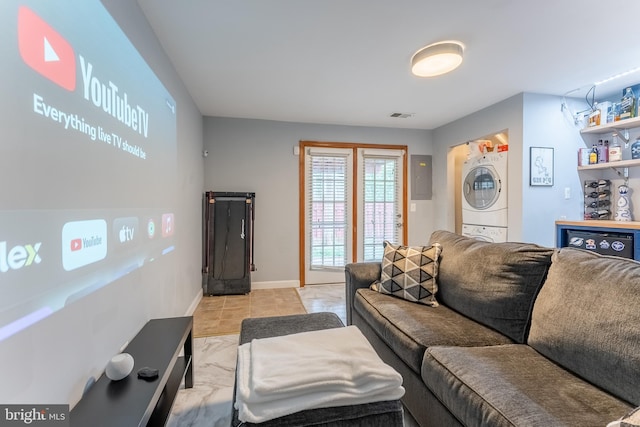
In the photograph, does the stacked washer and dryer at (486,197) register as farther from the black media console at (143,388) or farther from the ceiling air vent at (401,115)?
the black media console at (143,388)

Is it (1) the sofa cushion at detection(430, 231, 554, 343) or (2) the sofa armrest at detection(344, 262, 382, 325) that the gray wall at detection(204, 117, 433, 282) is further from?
(1) the sofa cushion at detection(430, 231, 554, 343)

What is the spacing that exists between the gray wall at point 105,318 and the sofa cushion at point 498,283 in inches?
75.1

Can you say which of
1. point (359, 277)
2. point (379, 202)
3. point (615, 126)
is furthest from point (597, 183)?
point (359, 277)

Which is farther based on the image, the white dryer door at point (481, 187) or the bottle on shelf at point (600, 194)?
the white dryer door at point (481, 187)

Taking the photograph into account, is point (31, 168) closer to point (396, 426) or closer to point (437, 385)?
point (396, 426)

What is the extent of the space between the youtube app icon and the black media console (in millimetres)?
1116

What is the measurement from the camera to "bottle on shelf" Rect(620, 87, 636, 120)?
9.17ft

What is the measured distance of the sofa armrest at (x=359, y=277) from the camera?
2342mm

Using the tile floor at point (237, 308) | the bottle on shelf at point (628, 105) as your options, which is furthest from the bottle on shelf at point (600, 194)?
the tile floor at point (237, 308)

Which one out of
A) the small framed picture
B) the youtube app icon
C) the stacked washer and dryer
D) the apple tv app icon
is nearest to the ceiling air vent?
the stacked washer and dryer

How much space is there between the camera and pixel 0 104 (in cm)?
73

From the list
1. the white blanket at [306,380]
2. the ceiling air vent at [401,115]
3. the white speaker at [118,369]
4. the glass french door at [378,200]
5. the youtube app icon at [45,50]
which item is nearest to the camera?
the youtube app icon at [45,50]

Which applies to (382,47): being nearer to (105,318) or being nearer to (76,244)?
(76,244)

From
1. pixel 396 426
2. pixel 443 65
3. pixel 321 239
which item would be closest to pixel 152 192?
pixel 396 426
